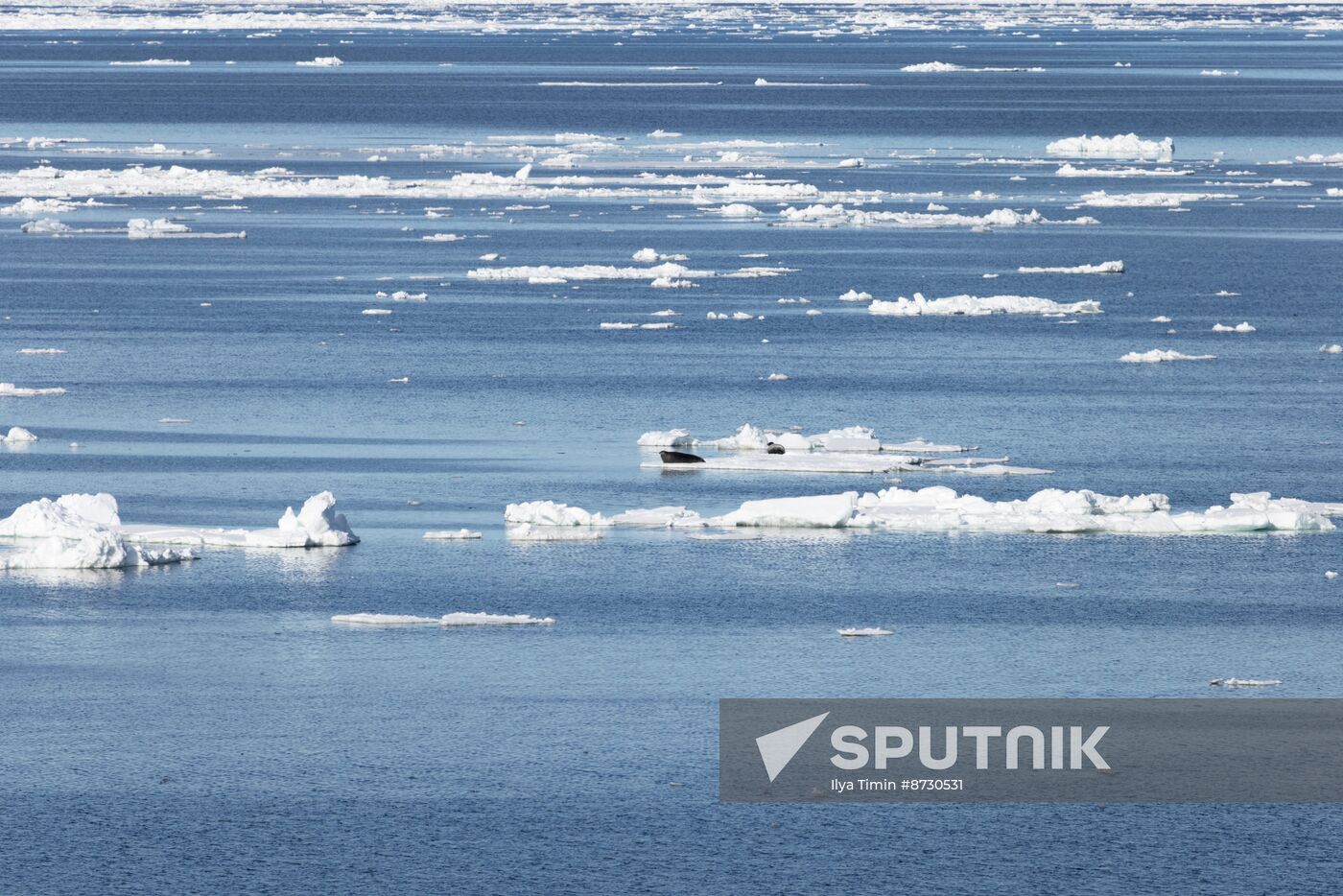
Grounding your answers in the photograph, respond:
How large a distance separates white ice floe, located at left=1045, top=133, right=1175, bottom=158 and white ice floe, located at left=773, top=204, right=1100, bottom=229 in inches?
905

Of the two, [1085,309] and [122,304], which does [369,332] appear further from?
[1085,309]

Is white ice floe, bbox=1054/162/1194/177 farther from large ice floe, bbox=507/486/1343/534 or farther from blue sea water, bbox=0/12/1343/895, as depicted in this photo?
large ice floe, bbox=507/486/1343/534

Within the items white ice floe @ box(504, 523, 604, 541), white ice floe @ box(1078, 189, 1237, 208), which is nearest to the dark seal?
white ice floe @ box(504, 523, 604, 541)

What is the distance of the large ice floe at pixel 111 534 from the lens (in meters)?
27.9

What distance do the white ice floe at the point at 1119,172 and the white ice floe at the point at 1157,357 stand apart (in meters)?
39.0

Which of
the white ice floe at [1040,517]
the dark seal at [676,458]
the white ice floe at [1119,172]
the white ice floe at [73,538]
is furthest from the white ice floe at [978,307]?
the white ice floe at [1119,172]

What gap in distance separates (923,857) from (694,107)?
104129 mm

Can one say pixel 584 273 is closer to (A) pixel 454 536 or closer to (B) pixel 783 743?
(A) pixel 454 536

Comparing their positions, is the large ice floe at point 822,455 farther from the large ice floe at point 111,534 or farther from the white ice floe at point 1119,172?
the white ice floe at point 1119,172

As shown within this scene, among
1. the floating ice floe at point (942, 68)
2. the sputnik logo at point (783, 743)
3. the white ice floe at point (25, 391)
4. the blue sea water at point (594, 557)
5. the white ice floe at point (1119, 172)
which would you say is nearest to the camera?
the blue sea water at point (594, 557)

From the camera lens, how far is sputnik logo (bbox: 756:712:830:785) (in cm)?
2045

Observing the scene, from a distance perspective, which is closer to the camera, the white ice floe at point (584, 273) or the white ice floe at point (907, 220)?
the white ice floe at point (584, 273)

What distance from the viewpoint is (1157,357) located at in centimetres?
4353

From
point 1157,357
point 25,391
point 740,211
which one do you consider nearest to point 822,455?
point 1157,357
